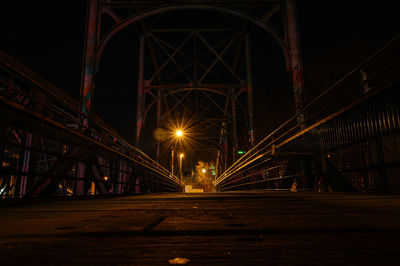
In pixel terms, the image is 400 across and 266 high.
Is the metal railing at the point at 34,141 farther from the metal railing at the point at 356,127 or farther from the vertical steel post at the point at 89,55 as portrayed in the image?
the metal railing at the point at 356,127

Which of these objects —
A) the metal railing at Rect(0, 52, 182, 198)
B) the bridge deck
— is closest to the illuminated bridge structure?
the metal railing at Rect(0, 52, 182, 198)

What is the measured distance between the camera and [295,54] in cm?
880

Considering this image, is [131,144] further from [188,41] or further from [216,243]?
[188,41]

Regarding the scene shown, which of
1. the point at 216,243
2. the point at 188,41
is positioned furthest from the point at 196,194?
the point at 188,41

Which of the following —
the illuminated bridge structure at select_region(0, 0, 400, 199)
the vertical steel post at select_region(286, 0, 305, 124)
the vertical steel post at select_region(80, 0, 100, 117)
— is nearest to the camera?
the illuminated bridge structure at select_region(0, 0, 400, 199)

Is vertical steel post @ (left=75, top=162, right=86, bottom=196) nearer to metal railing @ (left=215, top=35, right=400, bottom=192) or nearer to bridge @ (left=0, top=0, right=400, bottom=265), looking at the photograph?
bridge @ (left=0, top=0, right=400, bottom=265)

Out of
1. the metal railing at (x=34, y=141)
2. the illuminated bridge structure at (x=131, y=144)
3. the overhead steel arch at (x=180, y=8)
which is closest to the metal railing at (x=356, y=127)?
the illuminated bridge structure at (x=131, y=144)

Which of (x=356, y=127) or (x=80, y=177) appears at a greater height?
(x=356, y=127)

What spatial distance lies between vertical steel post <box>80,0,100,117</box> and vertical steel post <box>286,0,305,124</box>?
640 centimetres

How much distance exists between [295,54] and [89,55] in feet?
22.8

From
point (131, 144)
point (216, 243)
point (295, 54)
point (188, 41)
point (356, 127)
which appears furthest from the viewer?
point (188, 41)

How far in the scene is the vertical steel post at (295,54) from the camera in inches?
318

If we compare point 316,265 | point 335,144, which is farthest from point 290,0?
point 316,265

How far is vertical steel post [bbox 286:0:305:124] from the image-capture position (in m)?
8.08
